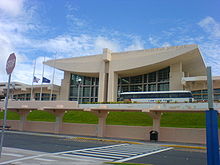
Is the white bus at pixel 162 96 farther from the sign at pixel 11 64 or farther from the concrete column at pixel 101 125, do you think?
the sign at pixel 11 64

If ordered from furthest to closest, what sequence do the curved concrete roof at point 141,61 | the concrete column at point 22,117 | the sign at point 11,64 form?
the curved concrete roof at point 141,61, the concrete column at point 22,117, the sign at point 11,64

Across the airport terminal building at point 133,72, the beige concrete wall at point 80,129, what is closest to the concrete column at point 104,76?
the airport terminal building at point 133,72

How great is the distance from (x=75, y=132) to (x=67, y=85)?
4143 cm

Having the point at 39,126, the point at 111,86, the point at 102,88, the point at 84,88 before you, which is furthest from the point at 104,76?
the point at 39,126

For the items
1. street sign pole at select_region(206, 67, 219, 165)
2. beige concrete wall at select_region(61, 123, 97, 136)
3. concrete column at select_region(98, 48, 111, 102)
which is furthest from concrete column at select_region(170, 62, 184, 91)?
street sign pole at select_region(206, 67, 219, 165)

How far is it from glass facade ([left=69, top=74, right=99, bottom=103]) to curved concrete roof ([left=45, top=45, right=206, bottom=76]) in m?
6.45

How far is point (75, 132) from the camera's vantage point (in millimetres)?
26000

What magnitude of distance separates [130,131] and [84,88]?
45.5 metres

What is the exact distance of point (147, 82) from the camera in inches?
2297

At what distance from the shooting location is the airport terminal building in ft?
160

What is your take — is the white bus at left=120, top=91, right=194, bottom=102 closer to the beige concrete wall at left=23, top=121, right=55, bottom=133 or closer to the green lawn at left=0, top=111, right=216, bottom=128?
the green lawn at left=0, top=111, right=216, bottom=128

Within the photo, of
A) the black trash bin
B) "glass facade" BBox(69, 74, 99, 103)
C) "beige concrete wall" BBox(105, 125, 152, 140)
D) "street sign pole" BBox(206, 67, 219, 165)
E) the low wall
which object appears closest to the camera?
"street sign pole" BBox(206, 67, 219, 165)

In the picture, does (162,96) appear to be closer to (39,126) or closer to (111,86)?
(111,86)

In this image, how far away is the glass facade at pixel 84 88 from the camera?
65.7 metres
